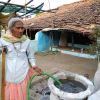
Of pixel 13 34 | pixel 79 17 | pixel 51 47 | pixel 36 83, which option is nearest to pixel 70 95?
pixel 13 34

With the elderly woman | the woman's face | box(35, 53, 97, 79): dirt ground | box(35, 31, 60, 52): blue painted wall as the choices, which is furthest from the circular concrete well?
box(35, 31, 60, 52): blue painted wall

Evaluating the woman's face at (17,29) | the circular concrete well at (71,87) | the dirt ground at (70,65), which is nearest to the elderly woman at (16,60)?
the woman's face at (17,29)

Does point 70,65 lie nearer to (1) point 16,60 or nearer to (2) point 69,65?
(2) point 69,65

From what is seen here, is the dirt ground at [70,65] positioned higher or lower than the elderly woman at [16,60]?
lower

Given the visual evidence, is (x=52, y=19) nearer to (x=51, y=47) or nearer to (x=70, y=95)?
(x=51, y=47)

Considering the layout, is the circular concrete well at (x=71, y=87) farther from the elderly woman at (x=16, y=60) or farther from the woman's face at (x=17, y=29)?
the woman's face at (x=17, y=29)

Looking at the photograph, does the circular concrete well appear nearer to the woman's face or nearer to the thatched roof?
the woman's face

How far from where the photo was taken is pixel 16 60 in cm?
340

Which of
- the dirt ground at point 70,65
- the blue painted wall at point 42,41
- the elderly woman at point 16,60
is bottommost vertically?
the dirt ground at point 70,65

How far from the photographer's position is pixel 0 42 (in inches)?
130

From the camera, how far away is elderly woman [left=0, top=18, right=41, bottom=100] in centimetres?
329

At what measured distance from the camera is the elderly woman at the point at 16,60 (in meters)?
3.29

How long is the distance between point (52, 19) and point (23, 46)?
13097 millimetres

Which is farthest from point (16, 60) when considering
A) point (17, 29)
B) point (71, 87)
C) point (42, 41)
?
point (42, 41)
